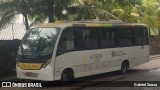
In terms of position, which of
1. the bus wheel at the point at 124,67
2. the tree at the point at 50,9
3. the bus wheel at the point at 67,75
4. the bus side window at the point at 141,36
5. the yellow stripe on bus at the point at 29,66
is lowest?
the bus wheel at the point at 124,67

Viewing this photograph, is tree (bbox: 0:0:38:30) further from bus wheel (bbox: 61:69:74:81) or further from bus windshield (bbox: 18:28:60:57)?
bus wheel (bbox: 61:69:74:81)

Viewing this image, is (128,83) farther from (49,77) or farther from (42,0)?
(42,0)

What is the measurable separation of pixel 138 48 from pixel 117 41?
7.69 feet

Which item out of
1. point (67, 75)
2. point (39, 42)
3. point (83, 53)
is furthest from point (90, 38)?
point (39, 42)

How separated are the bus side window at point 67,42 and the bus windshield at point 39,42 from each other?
34cm

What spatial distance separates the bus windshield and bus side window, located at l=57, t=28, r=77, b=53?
13.4 inches

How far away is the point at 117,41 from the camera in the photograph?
789 inches

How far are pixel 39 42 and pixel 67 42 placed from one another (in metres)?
1.23

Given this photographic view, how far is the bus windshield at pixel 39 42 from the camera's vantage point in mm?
15547

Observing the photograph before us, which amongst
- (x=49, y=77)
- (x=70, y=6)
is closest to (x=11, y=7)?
(x=70, y=6)

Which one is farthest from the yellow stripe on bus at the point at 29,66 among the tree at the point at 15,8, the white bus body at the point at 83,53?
the tree at the point at 15,8

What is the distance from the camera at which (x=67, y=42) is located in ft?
53.4

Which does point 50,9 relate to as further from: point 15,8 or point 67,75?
point 67,75

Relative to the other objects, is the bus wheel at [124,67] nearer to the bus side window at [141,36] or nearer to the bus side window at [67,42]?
the bus side window at [141,36]
